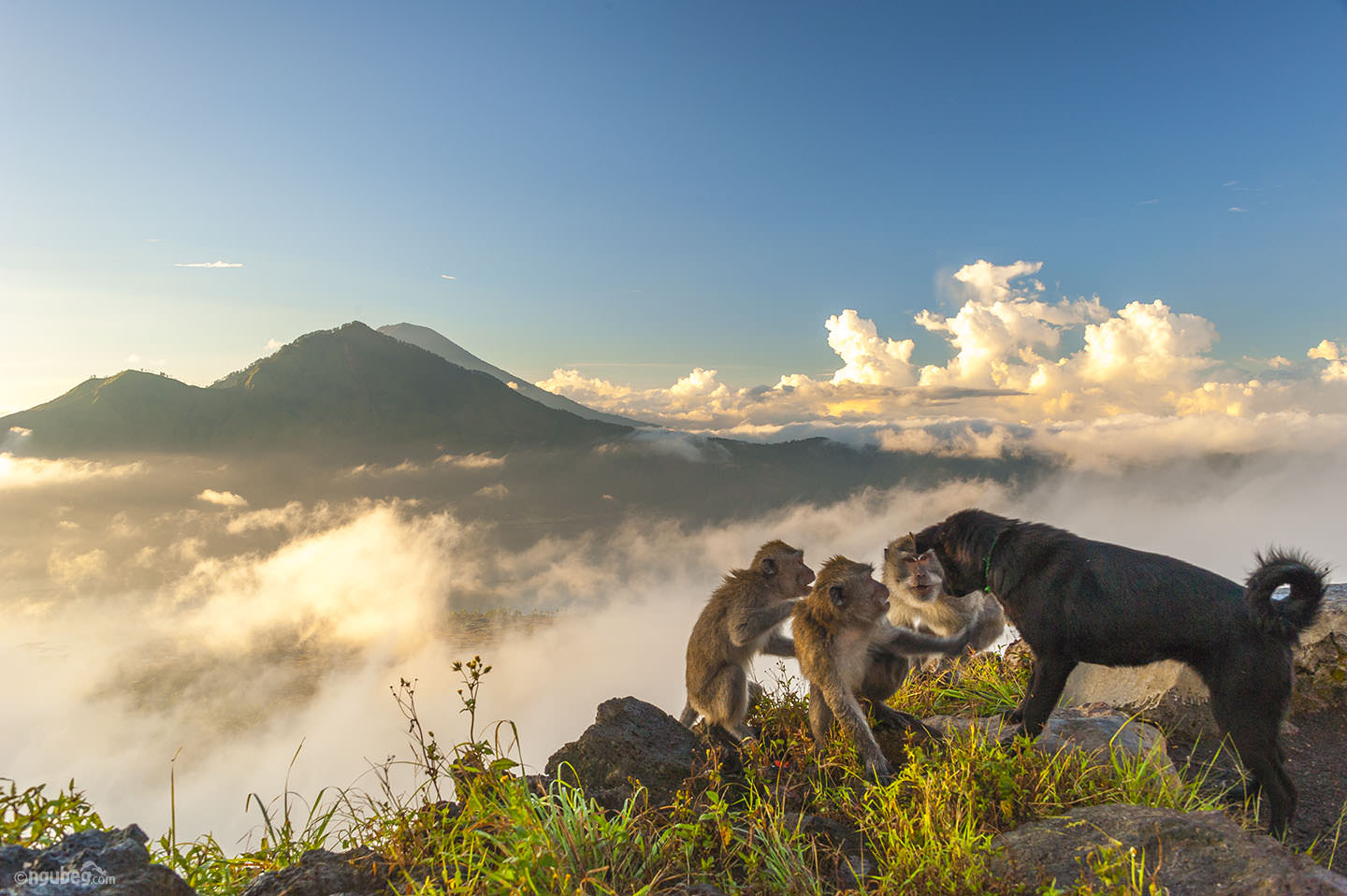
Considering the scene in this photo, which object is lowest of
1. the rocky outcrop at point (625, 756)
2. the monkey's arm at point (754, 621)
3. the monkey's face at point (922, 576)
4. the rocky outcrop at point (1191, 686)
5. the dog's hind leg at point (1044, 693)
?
the rocky outcrop at point (1191, 686)

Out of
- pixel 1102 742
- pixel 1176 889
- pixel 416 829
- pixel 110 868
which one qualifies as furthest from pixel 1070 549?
pixel 110 868

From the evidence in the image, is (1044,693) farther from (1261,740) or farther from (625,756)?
(625,756)

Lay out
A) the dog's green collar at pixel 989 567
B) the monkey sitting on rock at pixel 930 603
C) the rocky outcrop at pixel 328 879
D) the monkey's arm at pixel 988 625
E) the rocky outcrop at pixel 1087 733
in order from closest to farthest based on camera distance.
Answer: the rocky outcrop at pixel 328 879 < the rocky outcrop at pixel 1087 733 < the dog's green collar at pixel 989 567 < the monkey sitting on rock at pixel 930 603 < the monkey's arm at pixel 988 625

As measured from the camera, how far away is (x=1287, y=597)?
6.46 meters

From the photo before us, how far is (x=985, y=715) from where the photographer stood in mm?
8734

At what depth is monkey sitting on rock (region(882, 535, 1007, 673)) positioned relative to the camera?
833 centimetres

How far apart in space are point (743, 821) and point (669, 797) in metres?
0.66

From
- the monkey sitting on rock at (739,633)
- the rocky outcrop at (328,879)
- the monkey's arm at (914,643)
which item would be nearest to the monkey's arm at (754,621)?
the monkey sitting on rock at (739,633)

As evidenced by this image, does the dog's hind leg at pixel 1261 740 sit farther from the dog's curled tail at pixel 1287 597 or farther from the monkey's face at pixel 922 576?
the monkey's face at pixel 922 576

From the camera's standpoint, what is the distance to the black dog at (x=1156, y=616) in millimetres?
6406

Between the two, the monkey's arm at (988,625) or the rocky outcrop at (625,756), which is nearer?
the rocky outcrop at (625,756)

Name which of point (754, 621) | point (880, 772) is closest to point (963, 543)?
point (754, 621)

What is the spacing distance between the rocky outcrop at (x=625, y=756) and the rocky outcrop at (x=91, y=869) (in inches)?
110

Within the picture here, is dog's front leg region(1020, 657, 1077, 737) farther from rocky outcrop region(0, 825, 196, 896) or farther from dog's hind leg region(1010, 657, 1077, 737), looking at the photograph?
rocky outcrop region(0, 825, 196, 896)
